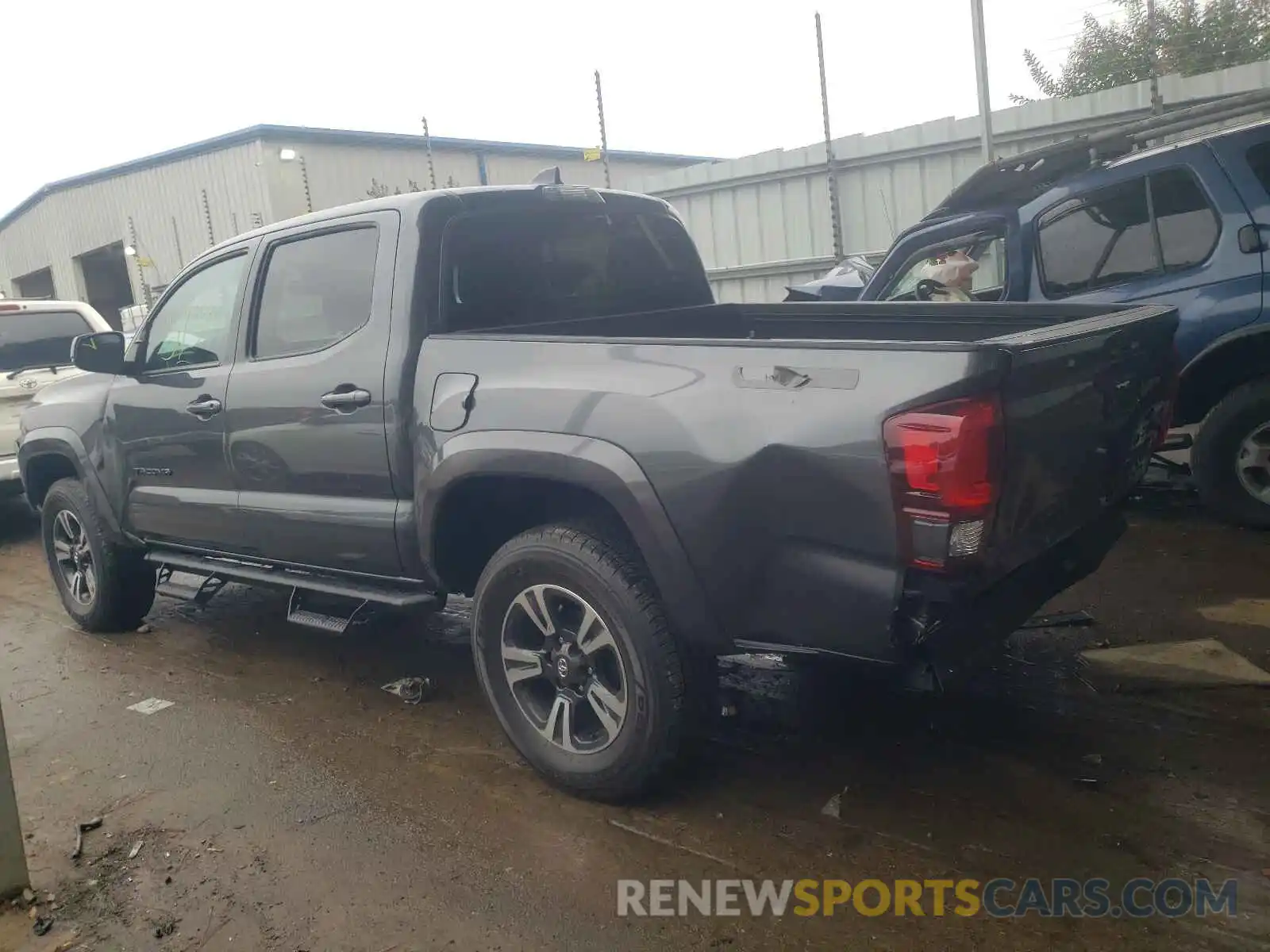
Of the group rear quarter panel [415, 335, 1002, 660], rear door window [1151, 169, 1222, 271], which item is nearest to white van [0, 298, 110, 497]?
rear quarter panel [415, 335, 1002, 660]

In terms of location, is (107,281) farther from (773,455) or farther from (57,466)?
(773,455)

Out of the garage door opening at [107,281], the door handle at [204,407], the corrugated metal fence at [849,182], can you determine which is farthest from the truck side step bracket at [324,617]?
the garage door opening at [107,281]

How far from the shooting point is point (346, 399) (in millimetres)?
3785

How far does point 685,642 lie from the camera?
3.07m

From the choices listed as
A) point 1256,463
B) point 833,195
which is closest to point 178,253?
point 833,195

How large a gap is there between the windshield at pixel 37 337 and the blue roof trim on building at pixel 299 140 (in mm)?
Answer: 9796

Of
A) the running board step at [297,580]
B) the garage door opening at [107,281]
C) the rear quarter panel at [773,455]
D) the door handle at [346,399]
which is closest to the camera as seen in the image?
the rear quarter panel at [773,455]

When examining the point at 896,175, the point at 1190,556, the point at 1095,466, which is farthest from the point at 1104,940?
A: the point at 896,175

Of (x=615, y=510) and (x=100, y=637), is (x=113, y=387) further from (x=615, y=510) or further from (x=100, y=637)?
(x=615, y=510)

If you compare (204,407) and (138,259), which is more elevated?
(138,259)

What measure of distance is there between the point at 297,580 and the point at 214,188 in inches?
654

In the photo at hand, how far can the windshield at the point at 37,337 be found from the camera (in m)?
8.51

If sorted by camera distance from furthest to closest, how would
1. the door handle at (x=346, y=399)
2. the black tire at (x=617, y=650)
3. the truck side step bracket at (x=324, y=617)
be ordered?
the truck side step bracket at (x=324, y=617) → the door handle at (x=346, y=399) → the black tire at (x=617, y=650)

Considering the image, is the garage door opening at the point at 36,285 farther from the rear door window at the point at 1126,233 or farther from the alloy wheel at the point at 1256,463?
the alloy wheel at the point at 1256,463
